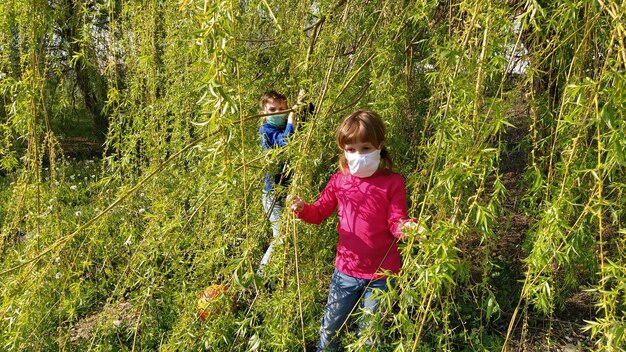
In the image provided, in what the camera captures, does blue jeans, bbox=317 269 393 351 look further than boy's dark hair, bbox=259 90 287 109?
No

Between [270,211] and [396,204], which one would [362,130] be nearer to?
[396,204]

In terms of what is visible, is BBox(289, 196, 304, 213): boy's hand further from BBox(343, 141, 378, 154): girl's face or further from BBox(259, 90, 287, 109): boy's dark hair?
BBox(259, 90, 287, 109): boy's dark hair

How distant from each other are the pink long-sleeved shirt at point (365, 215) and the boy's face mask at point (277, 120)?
72 cm

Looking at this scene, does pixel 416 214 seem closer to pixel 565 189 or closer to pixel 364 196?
pixel 364 196

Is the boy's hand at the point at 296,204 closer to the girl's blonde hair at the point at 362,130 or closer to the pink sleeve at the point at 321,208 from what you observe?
the pink sleeve at the point at 321,208

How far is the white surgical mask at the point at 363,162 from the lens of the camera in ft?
6.35

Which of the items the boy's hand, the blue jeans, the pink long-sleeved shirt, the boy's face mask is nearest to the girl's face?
the pink long-sleeved shirt

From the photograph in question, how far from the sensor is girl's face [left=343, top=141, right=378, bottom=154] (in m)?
1.92

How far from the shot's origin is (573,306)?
3.04 metres

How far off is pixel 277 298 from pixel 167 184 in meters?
1.13

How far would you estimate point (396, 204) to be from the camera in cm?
196

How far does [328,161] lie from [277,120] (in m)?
0.50

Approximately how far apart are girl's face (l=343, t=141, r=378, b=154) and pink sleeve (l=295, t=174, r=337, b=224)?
0.65ft

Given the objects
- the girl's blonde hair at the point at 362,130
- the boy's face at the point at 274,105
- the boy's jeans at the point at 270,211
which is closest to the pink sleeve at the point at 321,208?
the boy's jeans at the point at 270,211
